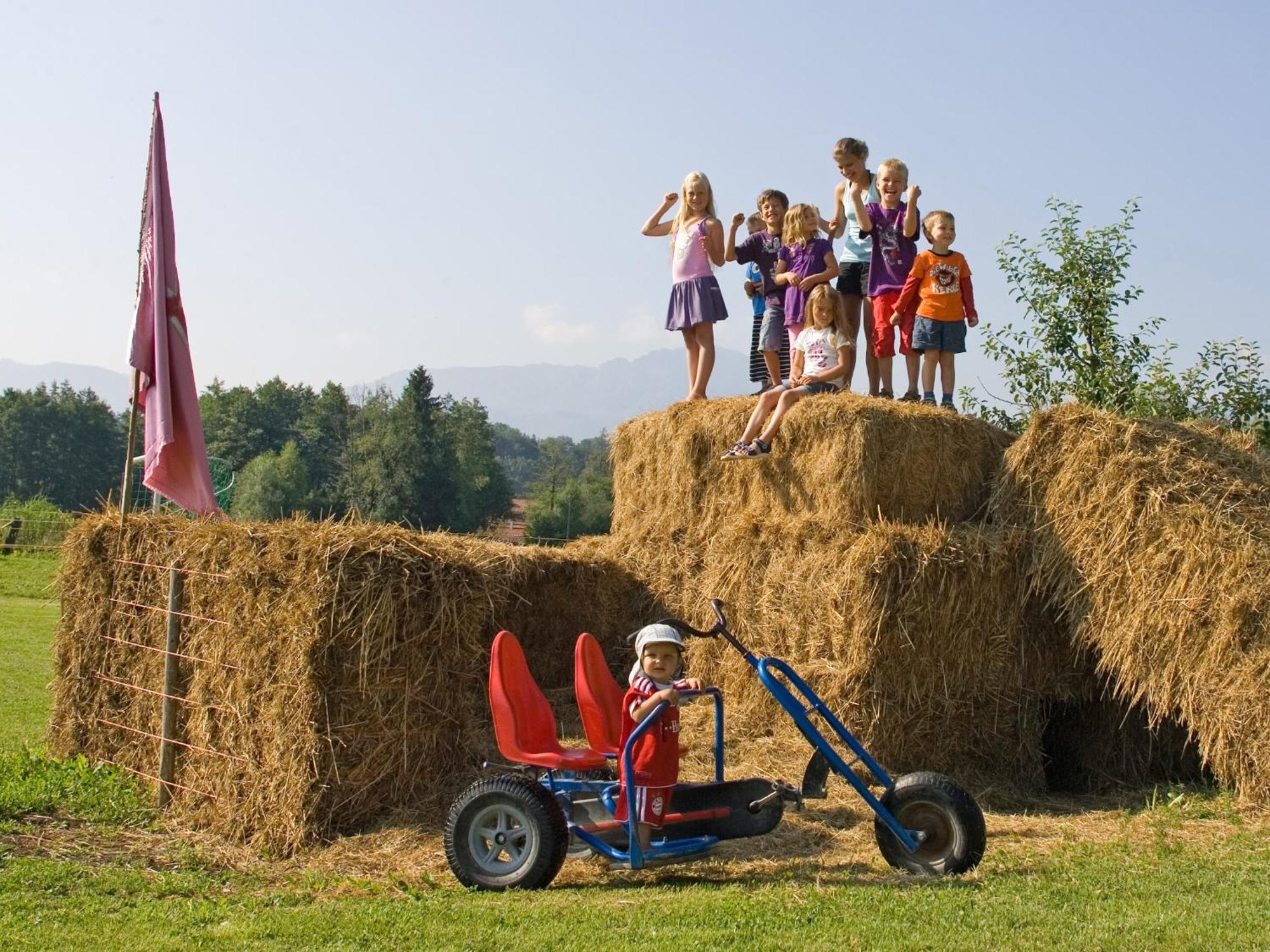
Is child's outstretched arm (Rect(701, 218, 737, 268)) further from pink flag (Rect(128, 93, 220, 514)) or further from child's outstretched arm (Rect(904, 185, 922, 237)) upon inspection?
pink flag (Rect(128, 93, 220, 514))

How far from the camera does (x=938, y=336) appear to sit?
8.81 metres

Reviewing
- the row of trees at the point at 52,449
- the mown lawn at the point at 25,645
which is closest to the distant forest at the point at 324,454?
the row of trees at the point at 52,449

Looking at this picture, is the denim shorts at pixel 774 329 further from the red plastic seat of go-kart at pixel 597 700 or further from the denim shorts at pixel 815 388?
the red plastic seat of go-kart at pixel 597 700

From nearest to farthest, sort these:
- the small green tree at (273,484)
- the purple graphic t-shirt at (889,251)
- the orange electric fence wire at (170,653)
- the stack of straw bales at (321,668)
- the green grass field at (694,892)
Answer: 1. the green grass field at (694,892)
2. the stack of straw bales at (321,668)
3. the orange electric fence wire at (170,653)
4. the purple graphic t-shirt at (889,251)
5. the small green tree at (273,484)

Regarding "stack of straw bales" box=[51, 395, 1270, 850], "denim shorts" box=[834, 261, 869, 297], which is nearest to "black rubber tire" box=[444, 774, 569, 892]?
"stack of straw bales" box=[51, 395, 1270, 850]

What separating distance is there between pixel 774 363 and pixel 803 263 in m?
0.87

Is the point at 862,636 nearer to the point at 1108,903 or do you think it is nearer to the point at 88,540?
the point at 1108,903

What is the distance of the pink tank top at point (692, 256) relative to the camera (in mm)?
9625

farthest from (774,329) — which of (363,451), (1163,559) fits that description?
(363,451)

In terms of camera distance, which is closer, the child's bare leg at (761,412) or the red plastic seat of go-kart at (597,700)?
the red plastic seat of go-kart at (597,700)

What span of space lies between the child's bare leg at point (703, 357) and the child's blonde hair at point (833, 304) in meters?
1.16

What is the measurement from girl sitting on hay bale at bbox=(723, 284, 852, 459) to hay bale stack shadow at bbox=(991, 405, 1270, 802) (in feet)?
4.66

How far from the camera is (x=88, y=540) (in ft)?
27.9

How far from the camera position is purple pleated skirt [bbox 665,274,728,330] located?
9.58m
